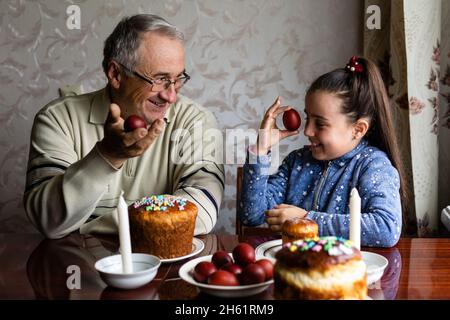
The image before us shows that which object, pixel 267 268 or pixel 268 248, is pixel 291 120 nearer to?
pixel 268 248

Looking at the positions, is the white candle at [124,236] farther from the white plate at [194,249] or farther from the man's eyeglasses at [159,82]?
the man's eyeglasses at [159,82]

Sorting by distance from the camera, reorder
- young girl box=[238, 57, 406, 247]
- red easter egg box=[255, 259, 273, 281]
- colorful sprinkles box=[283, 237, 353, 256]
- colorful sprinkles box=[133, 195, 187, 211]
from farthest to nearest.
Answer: young girl box=[238, 57, 406, 247], colorful sprinkles box=[133, 195, 187, 211], red easter egg box=[255, 259, 273, 281], colorful sprinkles box=[283, 237, 353, 256]

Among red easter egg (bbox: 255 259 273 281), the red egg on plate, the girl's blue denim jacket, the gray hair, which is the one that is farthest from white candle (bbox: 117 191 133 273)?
the gray hair

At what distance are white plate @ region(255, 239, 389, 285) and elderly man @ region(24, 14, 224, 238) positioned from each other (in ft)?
0.94

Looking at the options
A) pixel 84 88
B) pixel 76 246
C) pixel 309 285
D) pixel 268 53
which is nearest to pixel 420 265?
pixel 309 285

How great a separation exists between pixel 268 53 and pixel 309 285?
1.96 metres

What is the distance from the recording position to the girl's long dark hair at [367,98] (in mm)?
1727

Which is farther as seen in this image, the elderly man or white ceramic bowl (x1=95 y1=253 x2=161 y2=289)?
the elderly man

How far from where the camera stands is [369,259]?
1238mm

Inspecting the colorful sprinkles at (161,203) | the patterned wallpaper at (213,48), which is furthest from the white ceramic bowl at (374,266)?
the patterned wallpaper at (213,48)

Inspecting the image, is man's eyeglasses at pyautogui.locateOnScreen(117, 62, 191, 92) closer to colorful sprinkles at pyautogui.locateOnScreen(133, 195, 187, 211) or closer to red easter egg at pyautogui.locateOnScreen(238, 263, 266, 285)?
colorful sprinkles at pyautogui.locateOnScreen(133, 195, 187, 211)

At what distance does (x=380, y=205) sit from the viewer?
4.93 ft

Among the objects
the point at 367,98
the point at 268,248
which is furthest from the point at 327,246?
the point at 367,98

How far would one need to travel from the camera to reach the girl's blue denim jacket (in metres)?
1.46
